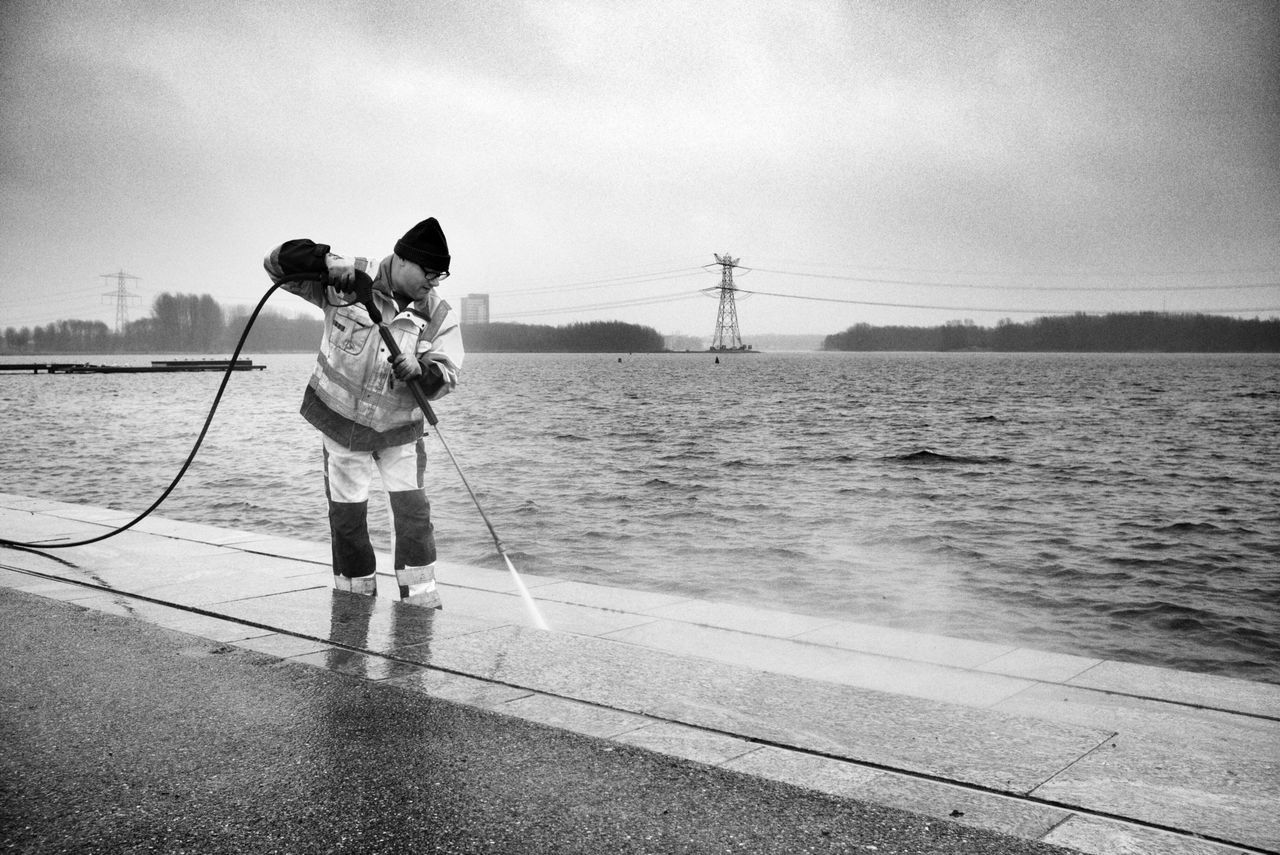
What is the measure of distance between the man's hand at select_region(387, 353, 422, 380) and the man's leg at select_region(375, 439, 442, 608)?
1.93 ft

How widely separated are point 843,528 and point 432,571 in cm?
1396

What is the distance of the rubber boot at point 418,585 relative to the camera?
604 cm

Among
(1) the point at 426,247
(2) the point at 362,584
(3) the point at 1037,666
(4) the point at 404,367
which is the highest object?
(1) the point at 426,247

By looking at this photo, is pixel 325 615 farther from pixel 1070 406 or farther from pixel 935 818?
pixel 1070 406

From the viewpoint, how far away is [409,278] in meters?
5.89

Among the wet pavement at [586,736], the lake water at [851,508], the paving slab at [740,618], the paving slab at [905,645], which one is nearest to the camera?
the wet pavement at [586,736]

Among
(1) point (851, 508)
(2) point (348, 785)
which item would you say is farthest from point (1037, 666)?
(1) point (851, 508)

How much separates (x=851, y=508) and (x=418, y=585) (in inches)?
675

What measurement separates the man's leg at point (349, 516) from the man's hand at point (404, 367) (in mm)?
627

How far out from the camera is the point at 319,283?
5.88 m

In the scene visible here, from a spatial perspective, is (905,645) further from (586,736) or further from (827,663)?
(586,736)

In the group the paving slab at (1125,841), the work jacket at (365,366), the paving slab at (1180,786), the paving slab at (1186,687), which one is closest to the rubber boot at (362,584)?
the work jacket at (365,366)

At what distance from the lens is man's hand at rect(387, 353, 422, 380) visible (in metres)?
5.52

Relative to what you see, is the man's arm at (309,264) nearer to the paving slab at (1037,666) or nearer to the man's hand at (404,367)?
the man's hand at (404,367)
